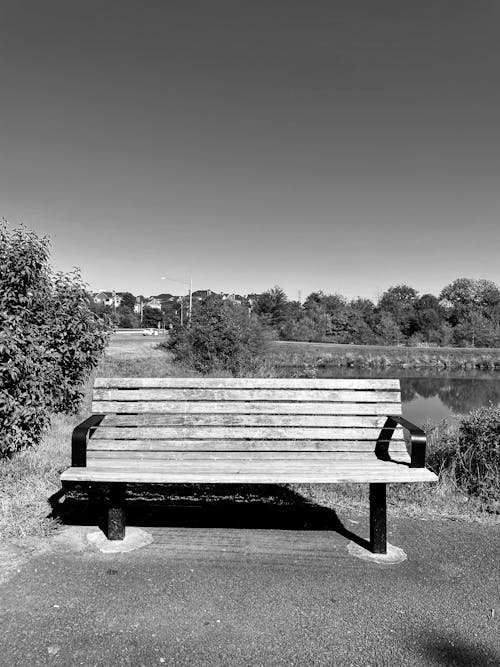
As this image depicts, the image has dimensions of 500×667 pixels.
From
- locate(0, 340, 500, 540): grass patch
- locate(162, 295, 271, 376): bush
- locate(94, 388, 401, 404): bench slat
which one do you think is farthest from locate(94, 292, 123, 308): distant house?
locate(162, 295, 271, 376): bush

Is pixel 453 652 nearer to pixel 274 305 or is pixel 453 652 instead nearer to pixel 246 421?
pixel 246 421

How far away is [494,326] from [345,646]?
195 feet

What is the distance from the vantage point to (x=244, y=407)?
3.59 m

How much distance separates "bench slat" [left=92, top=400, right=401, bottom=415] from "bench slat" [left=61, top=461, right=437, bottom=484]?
572mm

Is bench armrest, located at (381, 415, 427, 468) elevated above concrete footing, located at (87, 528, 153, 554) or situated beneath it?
elevated above

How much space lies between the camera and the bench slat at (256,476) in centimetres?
287

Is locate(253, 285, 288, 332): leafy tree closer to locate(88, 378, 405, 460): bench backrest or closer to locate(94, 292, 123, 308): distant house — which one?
locate(94, 292, 123, 308): distant house

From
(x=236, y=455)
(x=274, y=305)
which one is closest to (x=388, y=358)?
(x=274, y=305)

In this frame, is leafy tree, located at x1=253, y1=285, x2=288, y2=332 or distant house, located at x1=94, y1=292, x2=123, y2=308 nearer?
distant house, located at x1=94, y1=292, x2=123, y2=308

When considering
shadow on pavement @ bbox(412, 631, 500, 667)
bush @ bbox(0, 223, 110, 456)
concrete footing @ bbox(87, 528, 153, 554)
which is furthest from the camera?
bush @ bbox(0, 223, 110, 456)

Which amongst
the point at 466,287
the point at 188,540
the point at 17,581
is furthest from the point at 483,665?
the point at 466,287

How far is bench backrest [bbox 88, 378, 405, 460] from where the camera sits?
3.53 metres

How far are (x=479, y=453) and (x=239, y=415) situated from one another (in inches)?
115

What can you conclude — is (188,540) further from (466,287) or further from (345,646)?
(466,287)
